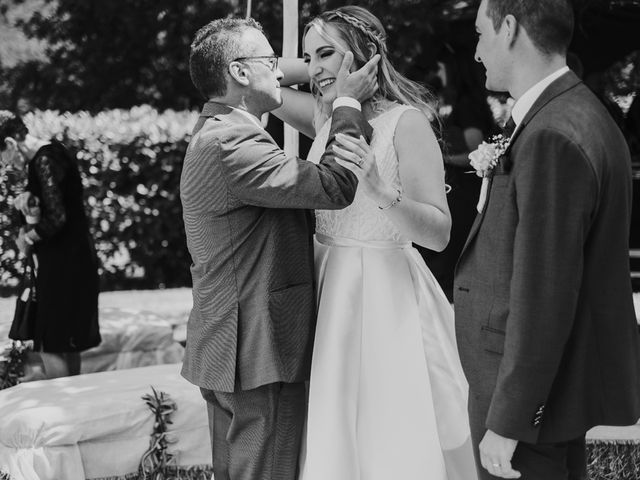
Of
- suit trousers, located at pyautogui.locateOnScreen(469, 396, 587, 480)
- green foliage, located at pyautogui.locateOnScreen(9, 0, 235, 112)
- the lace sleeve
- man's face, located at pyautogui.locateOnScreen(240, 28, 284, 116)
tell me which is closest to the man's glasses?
man's face, located at pyautogui.locateOnScreen(240, 28, 284, 116)

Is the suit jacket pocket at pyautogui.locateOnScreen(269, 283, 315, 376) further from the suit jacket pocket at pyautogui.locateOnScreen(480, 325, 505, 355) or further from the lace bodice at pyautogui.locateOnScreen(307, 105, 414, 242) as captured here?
the suit jacket pocket at pyautogui.locateOnScreen(480, 325, 505, 355)

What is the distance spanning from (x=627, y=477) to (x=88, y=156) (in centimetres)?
657

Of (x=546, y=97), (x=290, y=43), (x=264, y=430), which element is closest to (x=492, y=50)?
(x=546, y=97)

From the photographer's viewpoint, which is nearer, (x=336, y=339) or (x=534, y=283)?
(x=534, y=283)

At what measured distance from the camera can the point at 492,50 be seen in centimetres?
207

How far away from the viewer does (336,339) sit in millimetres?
2797

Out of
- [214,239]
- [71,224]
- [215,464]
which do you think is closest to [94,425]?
[215,464]

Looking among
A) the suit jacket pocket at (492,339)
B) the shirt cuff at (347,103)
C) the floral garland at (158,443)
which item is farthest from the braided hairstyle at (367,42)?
the floral garland at (158,443)

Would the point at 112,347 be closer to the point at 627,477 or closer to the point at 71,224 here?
the point at 71,224

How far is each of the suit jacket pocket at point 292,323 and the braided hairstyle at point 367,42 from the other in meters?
0.71

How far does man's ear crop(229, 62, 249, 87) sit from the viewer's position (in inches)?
109

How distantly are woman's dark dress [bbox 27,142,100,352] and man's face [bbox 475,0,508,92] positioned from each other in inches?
142

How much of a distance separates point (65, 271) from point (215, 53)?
3.00 meters

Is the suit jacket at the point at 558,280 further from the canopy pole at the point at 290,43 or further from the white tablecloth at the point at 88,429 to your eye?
the white tablecloth at the point at 88,429
